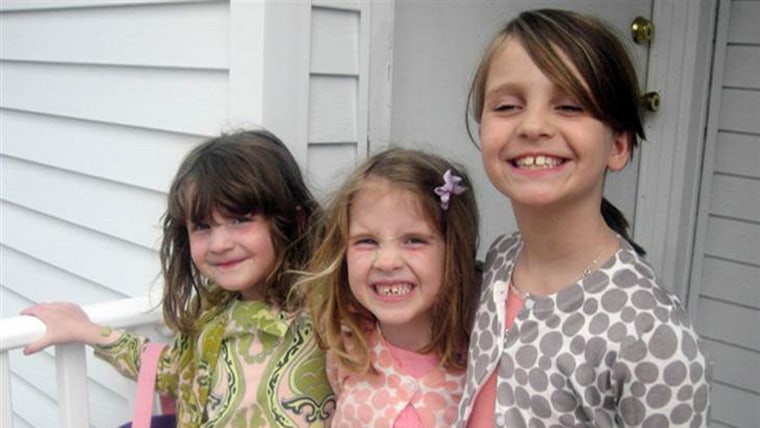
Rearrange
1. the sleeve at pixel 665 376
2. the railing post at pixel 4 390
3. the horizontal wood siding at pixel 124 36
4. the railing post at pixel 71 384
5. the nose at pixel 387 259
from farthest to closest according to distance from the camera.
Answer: the horizontal wood siding at pixel 124 36, the railing post at pixel 71 384, the railing post at pixel 4 390, the nose at pixel 387 259, the sleeve at pixel 665 376

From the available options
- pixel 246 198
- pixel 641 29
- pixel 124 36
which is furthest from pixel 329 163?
pixel 641 29

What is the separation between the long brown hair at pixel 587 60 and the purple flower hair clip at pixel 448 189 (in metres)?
0.26

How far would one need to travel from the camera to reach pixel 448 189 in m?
1.43

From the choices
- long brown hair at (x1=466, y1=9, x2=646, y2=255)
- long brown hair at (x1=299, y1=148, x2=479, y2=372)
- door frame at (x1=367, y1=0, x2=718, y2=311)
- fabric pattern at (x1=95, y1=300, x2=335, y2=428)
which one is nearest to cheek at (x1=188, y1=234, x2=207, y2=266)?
fabric pattern at (x1=95, y1=300, x2=335, y2=428)

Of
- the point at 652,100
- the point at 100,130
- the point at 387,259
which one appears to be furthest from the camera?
the point at 652,100

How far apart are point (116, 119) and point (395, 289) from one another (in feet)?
4.58

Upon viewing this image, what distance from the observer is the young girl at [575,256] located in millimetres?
1127

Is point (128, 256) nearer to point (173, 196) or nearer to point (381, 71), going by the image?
point (173, 196)

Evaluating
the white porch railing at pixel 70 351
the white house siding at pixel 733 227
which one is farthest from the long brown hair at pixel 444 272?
the white house siding at pixel 733 227

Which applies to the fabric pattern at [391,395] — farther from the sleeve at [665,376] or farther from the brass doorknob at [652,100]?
the brass doorknob at [652,100]

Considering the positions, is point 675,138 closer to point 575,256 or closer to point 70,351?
point 575,256

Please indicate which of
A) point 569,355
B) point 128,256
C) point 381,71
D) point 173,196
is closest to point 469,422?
point 569,355

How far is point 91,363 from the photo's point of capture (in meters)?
2.71

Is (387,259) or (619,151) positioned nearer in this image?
(619,151)
